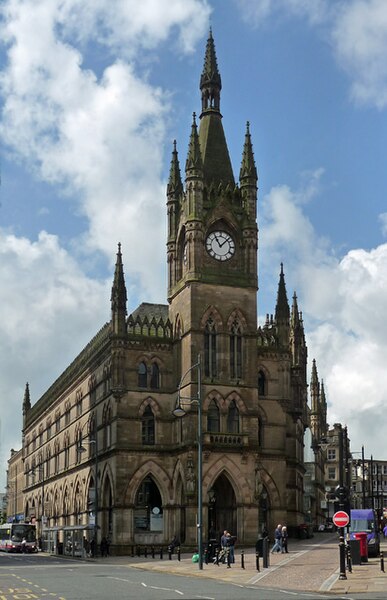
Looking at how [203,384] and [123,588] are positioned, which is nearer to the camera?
[123,588]

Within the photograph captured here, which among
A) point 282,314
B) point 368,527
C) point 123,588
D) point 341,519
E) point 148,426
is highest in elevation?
point 282,314

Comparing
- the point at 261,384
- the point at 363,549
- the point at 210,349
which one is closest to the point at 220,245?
the point at 210,349

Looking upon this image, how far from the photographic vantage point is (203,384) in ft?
233

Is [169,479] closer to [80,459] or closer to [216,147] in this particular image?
[80,459]

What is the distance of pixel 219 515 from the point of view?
72.2 metres

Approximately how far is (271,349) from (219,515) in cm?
1416

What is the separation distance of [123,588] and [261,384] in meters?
43.7

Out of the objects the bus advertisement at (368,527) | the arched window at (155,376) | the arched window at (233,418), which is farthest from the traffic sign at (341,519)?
the arched window at (155,376)

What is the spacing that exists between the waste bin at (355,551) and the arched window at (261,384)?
32535 millimetres

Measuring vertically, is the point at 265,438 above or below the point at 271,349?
below

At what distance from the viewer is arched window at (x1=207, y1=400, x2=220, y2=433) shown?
70.8 m

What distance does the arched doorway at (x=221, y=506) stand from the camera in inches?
2800

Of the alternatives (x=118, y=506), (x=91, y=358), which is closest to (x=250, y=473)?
(x=118, y=506)

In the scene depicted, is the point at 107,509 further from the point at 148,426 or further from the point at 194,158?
the point at 194,158
